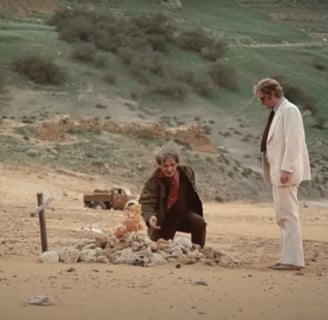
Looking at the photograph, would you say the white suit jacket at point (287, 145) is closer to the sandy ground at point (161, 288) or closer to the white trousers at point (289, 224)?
the white trousers at point (289, 224)

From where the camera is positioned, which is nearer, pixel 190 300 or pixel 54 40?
pixel 190 300

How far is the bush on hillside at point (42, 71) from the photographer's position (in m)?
40.9

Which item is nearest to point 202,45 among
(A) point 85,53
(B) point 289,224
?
(A) point 85,53

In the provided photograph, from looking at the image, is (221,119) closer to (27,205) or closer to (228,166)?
(228,166)

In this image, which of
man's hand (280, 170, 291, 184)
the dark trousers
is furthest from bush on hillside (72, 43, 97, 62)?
man's hand (280, 170, 291, 184)

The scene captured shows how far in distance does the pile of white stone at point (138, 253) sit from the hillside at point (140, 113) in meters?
17.9

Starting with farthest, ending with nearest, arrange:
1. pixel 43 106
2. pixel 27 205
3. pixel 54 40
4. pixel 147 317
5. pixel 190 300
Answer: pixel 54 40 < pixel 43 106 < pixel 27 205 < pixel 190 300 < pixel 147 317

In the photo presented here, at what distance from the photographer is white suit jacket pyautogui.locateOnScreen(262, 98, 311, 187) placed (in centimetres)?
1041

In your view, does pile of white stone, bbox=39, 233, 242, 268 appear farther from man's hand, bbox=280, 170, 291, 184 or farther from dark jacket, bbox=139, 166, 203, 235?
man's hand, bbox=280, 170, 291, 184

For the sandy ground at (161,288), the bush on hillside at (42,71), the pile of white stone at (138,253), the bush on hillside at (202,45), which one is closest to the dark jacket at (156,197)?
the pile of white stone at (138,253)

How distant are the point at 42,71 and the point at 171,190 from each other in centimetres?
3040

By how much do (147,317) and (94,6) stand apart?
6142cm

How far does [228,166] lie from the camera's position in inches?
1316

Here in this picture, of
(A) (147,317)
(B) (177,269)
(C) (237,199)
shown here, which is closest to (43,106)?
(C) (237,199)
